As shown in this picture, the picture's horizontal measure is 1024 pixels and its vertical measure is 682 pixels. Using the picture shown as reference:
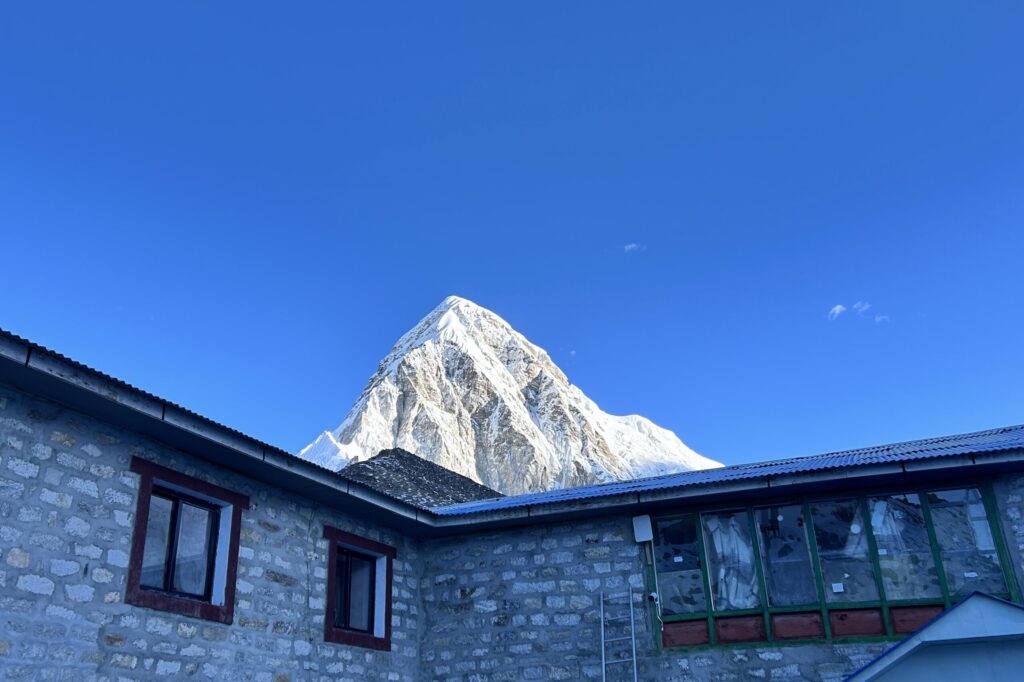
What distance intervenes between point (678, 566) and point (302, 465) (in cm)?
453

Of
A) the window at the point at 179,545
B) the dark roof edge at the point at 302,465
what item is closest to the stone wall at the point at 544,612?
the dark roof edge at the point at 302,465

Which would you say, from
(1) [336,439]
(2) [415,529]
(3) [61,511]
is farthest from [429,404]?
(3) [61,511]

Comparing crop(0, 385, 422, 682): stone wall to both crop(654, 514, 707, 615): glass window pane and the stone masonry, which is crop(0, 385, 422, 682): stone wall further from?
crop(654, 514, 707, 615): glass window pane

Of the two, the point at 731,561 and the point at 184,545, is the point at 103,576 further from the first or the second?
the point at 731,561

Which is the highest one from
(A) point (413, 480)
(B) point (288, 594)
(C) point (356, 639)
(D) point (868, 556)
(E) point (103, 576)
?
(A) point (413, 480)

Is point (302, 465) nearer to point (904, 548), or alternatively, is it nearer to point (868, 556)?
point (868, 556)

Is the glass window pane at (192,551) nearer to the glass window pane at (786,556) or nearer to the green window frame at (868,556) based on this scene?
the green window frame at (868,556)

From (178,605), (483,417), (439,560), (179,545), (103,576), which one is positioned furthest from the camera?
(483,417)

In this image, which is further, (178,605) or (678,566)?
(678,566)

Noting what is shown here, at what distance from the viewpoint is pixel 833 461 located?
1070cm

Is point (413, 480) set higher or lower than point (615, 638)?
higher

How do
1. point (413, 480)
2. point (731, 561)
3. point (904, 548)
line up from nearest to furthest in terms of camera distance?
point (904, 548) < point (731, 561) < point (413, 480)

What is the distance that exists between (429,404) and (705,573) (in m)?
51.5

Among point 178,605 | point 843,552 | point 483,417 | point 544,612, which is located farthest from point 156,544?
point 483,417
